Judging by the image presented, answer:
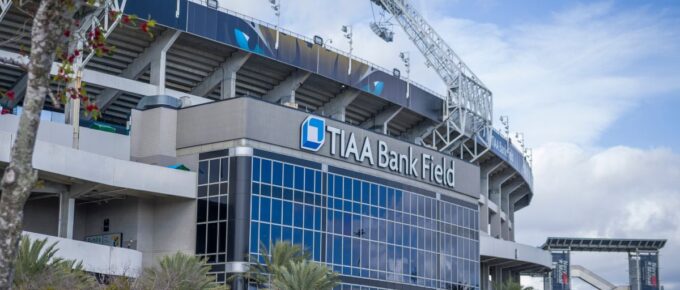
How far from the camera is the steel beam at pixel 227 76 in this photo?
76.0 metres

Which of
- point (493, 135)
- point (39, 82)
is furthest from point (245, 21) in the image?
point (39, 82)

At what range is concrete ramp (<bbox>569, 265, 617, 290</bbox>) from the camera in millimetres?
146375

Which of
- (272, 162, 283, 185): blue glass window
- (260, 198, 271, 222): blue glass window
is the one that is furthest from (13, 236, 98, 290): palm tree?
(272, 162, 283, 185): blue glass window

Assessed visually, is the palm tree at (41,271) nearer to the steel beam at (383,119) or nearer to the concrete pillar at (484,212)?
the steel beam at (383,119)

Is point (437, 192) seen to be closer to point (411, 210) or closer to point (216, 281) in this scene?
point (411, 210)

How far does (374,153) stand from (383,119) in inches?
595

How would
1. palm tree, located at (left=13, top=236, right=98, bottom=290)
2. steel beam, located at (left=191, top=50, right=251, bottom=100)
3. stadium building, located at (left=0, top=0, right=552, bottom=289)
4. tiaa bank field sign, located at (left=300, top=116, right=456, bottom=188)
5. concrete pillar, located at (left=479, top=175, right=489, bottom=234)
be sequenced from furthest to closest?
concrete pillar, located at (left=479, top=175, right=489, bottom=234), steel beam, located at (left=191, top=50, right=251, bottom=100), tiaa bank field sign, located at (left=300, top=116, right=456, bottom=188), stadium building, located at (left=0, top=0, right=552, bottom=289), palm tree, located at (left=13, top=236, right=98, bottom=290)

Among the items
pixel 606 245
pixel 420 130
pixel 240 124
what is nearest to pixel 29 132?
pixel 240 124

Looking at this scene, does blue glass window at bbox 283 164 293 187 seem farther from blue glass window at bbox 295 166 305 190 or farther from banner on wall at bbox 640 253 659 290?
banner on wall at bbox 640 253 659 290

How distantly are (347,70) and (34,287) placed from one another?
4369 cm

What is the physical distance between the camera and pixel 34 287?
138 ft

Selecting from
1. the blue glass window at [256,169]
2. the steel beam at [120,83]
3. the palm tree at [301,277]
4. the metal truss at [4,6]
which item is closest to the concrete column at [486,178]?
the steel beam at [120,83]

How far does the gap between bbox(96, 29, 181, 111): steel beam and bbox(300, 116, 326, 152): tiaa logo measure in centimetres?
1037

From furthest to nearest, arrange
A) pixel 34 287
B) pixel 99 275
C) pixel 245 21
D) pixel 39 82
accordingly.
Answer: pixel 245 21 < pixel 99 275 < pixel 34 287 < pixel 39 82
